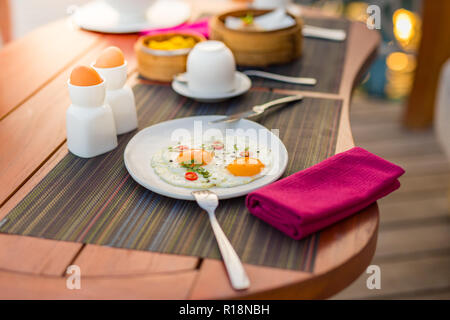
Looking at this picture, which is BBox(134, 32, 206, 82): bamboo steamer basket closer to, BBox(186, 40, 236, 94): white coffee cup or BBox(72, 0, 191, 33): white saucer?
BBox(186, 40, 236, 94): white coffee cup

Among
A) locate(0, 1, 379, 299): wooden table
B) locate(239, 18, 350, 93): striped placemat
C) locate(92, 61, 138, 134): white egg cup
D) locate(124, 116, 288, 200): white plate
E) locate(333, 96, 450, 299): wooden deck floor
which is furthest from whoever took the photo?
locate(333, 96, 450, 299): wooden deck floor

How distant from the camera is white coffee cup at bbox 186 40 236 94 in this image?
123 cm

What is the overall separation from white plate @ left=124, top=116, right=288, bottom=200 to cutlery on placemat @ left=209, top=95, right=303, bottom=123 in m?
0.01

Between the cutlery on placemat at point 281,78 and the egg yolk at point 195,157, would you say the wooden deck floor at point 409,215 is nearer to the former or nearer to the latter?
the cutlery on placemat at point 281,78

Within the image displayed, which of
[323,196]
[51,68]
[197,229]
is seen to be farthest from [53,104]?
[323,196]

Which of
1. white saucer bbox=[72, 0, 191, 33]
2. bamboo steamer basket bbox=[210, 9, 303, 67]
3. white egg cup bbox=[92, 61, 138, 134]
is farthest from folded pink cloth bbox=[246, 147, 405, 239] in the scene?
white saucer bbox=[72, 0, 191, 33]

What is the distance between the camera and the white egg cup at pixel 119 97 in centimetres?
104

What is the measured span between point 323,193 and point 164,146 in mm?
350

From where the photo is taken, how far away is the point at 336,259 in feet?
2.37

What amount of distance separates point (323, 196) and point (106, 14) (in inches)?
51.7

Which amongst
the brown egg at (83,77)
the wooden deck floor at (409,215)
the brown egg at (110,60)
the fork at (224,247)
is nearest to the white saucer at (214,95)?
the brown egg at (110,60)

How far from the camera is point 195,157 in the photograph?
93cm
